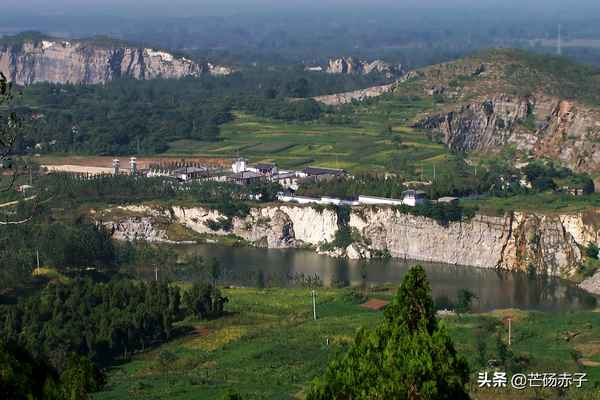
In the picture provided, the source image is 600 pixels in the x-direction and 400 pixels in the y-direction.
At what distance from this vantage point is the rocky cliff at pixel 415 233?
45.5 m

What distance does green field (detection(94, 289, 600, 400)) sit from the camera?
27.0 m

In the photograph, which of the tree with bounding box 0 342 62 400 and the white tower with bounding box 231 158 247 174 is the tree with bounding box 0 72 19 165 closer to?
the tree with bounding box 0 342 62 400

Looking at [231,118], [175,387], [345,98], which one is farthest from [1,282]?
[345,98]

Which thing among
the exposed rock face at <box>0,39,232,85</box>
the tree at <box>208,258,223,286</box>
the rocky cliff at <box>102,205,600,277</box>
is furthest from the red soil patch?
the exposed rock face at <box>0,39,232,85</box>

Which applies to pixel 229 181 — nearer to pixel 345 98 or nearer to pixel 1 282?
pixel 1 282

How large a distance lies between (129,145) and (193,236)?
21257 mm

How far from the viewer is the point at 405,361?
50.2 ft

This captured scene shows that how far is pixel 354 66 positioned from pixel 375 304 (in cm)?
8327

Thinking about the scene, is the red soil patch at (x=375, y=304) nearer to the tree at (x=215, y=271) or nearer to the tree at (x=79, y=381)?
the tree at (x=215, y=271)

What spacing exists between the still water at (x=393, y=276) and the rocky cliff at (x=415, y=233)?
0.78 m

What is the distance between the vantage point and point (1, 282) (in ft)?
127

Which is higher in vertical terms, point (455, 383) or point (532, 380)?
point (455, 383)

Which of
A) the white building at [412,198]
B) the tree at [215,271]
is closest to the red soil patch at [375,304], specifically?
the tree at [215,271]

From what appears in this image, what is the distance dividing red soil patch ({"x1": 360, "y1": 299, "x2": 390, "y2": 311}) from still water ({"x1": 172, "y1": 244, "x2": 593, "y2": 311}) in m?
2.74
